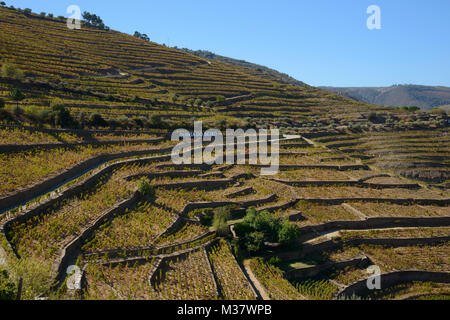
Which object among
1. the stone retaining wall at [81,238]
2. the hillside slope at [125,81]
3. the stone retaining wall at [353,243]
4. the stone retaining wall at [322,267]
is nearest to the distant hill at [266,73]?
the hillside slope at [125,81]

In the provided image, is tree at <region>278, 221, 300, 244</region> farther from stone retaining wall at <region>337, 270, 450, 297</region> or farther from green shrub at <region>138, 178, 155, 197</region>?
green shrub at <region>138, 178, 155, 197</region>

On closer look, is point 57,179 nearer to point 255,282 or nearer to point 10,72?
point 255,282

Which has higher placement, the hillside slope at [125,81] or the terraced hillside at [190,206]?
the hillside slope at [125,81]

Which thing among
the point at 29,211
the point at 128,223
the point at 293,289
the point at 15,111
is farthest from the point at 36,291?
the point at 15,111

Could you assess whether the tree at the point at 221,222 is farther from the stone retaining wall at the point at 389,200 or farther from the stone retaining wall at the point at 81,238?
the stone retaining wall at the point at 389,200

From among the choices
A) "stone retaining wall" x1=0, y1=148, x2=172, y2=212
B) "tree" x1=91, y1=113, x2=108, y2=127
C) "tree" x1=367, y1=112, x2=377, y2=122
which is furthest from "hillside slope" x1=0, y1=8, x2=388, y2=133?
"stone retaining wall" x1=0, y1=148, x2=172, y2=212

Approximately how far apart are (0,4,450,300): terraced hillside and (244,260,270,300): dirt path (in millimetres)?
100

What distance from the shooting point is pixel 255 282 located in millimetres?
18453

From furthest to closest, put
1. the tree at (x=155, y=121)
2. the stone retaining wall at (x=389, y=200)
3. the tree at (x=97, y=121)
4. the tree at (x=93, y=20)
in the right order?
the tree at (x=93, y=20) → the tree at (x=155, y=121) → the tree at (x=97, y=121) → the stone retaining wall at (x=389, y=200)

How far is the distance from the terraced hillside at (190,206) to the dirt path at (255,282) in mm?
100

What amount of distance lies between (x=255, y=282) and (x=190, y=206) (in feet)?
27.2

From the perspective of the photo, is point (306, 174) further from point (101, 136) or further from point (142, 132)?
point (101, 136)

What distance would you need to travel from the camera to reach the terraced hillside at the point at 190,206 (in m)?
15.8

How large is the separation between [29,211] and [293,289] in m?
16.2
